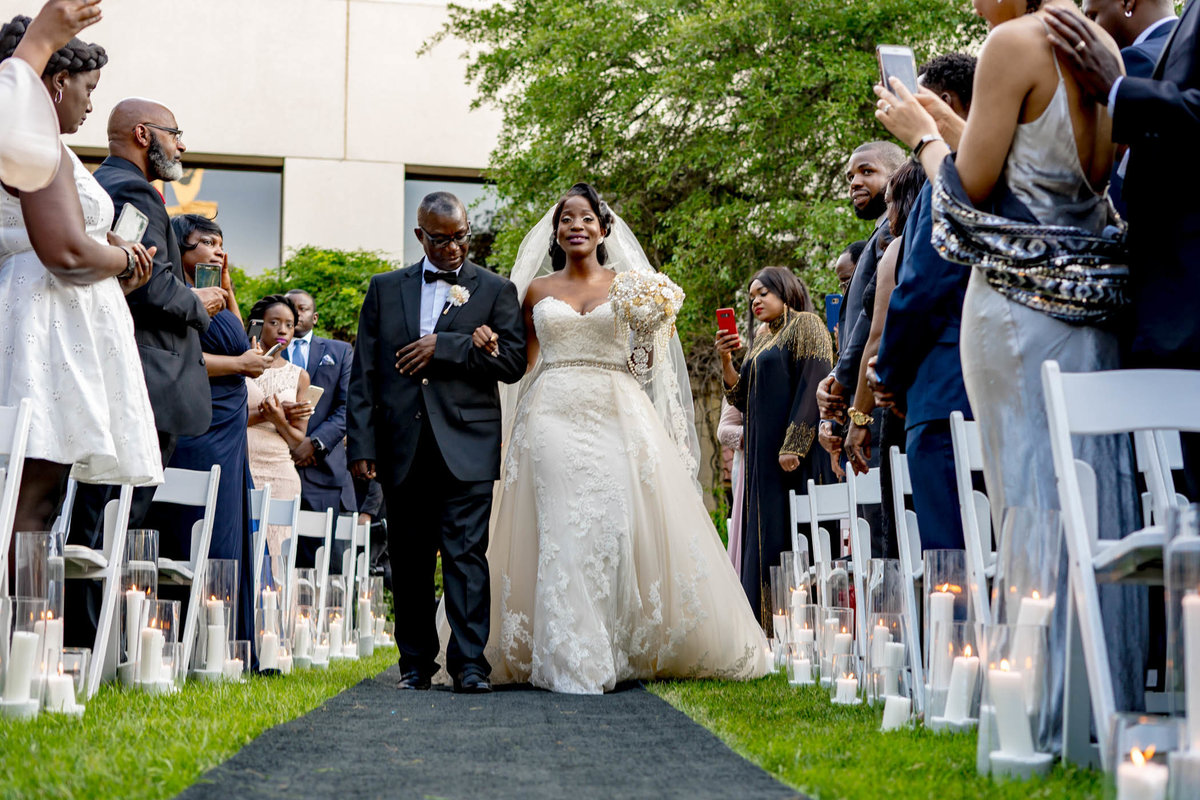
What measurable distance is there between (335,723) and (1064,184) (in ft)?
9.60

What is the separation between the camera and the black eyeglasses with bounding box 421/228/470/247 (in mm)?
6484

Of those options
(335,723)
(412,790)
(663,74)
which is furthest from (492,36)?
(412,790)

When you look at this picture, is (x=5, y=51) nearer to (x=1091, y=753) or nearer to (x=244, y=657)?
(x=244, y=657)

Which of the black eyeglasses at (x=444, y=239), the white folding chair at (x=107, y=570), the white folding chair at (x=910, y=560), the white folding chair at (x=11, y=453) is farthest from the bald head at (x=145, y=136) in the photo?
the white folding chair at (x=910, y=560)

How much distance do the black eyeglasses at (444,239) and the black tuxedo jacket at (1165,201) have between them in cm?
369

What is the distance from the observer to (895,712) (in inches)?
168

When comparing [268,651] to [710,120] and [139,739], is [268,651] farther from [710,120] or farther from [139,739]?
[710,120]

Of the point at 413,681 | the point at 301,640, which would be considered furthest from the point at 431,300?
the point at 301,640

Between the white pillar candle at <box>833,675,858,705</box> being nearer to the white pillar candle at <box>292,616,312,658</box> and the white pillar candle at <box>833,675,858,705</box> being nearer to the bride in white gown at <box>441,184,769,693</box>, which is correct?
the bride in white gown at <box>441,184,769,693</box>

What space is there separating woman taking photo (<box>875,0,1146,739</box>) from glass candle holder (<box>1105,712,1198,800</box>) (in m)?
0.79

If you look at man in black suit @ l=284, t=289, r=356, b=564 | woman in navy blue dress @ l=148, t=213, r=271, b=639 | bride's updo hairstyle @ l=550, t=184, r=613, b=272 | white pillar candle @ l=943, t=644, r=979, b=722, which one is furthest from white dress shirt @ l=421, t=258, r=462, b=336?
man in black suit @ l=284, t=289, r=356, b=564

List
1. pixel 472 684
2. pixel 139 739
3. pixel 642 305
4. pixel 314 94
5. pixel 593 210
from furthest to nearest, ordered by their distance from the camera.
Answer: pixel 314 94
pixel 593 210
pixel 642 305
pixel 472 684
pixel 139 739

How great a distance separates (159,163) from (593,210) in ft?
7.23

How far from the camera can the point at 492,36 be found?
60.8 feet
